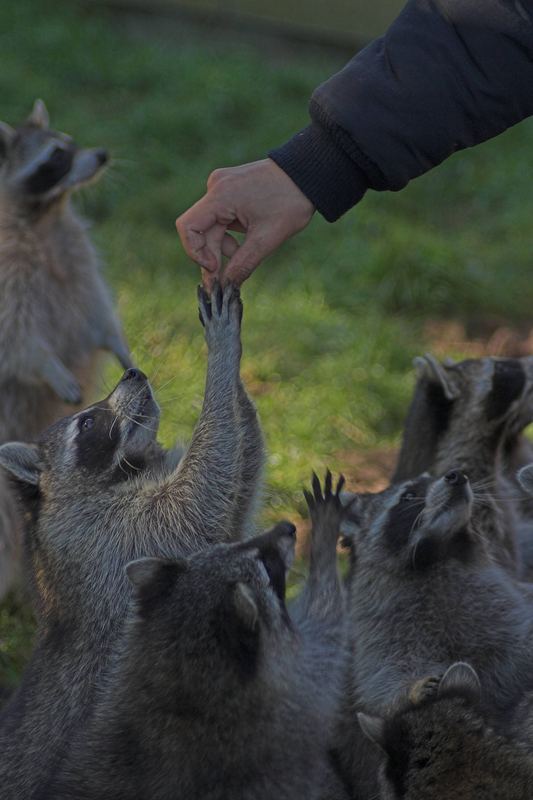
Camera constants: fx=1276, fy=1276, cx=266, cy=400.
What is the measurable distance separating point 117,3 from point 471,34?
7.67 m

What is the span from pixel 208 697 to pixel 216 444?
101 centimetres

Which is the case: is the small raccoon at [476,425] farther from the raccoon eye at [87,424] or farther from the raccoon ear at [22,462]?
the raccoon ear at [22,462]

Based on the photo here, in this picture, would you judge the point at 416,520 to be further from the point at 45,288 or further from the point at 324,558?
the point at 45,288

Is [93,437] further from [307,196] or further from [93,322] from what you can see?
[93,322]

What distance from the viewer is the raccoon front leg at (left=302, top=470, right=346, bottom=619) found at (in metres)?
3.57

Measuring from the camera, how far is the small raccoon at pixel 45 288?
520cm

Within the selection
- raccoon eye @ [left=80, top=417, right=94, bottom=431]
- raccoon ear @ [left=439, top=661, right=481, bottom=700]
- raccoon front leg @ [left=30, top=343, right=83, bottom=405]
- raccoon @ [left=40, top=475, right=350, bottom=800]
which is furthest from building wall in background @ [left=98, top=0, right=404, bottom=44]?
raccoon ear @ [left=439, top=661, right=481, bottom=700]

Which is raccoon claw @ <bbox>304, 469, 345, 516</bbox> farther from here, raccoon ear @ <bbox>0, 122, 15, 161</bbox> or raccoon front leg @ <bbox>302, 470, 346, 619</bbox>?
raccoon ear @ <bbox>0, 122, 15, 161</bbox>

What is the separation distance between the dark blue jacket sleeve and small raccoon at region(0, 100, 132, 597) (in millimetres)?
1928

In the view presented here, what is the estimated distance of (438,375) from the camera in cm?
455

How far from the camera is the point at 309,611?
3562 millimetres

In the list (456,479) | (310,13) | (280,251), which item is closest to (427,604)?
(456,479)

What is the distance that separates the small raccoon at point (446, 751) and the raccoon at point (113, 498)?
0.91 meters

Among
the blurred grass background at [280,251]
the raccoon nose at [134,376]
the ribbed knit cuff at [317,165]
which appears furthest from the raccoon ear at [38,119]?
the ribbed knit cuff at [317,165]
